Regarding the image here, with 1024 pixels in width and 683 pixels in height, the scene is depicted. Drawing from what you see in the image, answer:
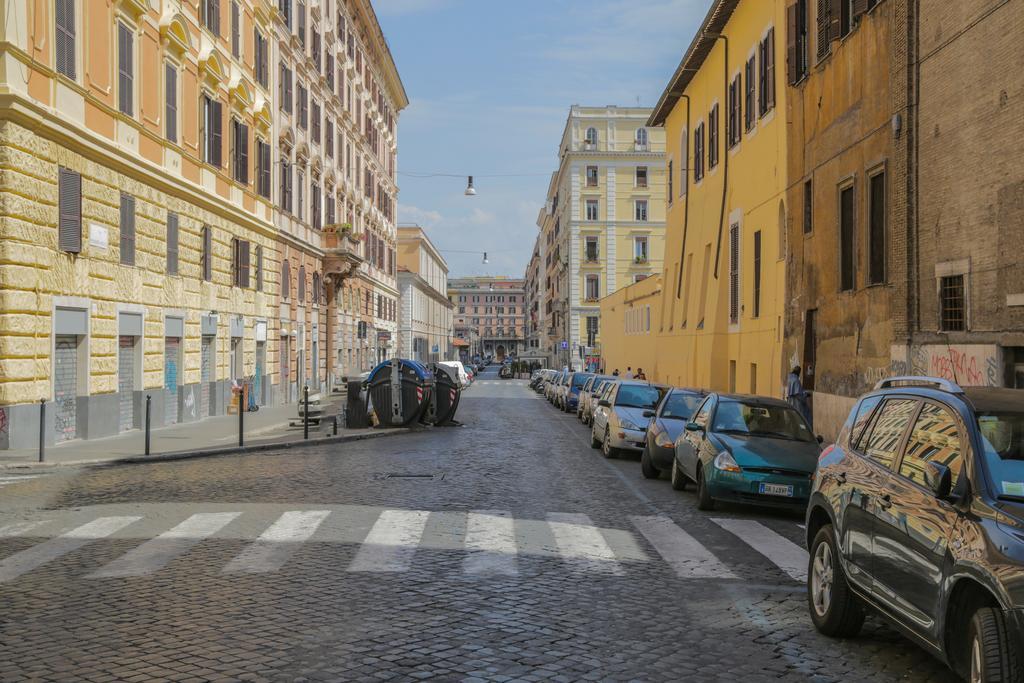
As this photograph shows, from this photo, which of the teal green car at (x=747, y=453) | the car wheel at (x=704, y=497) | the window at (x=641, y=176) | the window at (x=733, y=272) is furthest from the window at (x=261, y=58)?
the window at (x=641, y=176)

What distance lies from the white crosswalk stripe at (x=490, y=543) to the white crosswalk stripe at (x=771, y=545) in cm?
230

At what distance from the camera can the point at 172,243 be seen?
25078mm

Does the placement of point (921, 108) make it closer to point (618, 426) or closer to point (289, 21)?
point (618, 426)

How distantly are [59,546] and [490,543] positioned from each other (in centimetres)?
393

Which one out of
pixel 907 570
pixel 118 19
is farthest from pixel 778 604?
pixel 118 19

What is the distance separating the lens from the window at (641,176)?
7796 cm

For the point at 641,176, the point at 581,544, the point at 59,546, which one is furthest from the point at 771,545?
the point at 641,176

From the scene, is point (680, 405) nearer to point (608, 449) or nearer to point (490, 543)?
point (608, 449)

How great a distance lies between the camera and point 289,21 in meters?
37.8

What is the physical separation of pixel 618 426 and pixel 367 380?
31.0 ft

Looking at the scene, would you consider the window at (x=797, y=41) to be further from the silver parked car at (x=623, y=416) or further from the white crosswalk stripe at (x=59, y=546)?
the white crosswalk stripe at (x=59, y=546)

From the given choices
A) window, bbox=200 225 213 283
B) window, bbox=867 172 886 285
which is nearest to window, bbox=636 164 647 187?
window, bbox=200 225 213 283

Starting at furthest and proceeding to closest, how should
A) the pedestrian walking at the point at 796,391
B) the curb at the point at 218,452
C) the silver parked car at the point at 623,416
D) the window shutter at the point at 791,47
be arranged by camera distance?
the window shutter at the point at 791,47, the pedestrian walking at the point at 796,391, the silver parked car at the point at 623,416, the curb at the point at 218,452

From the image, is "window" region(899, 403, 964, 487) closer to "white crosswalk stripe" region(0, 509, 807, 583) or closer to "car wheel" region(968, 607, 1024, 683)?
"car wheel" region(968, 607, 1024, 683)
